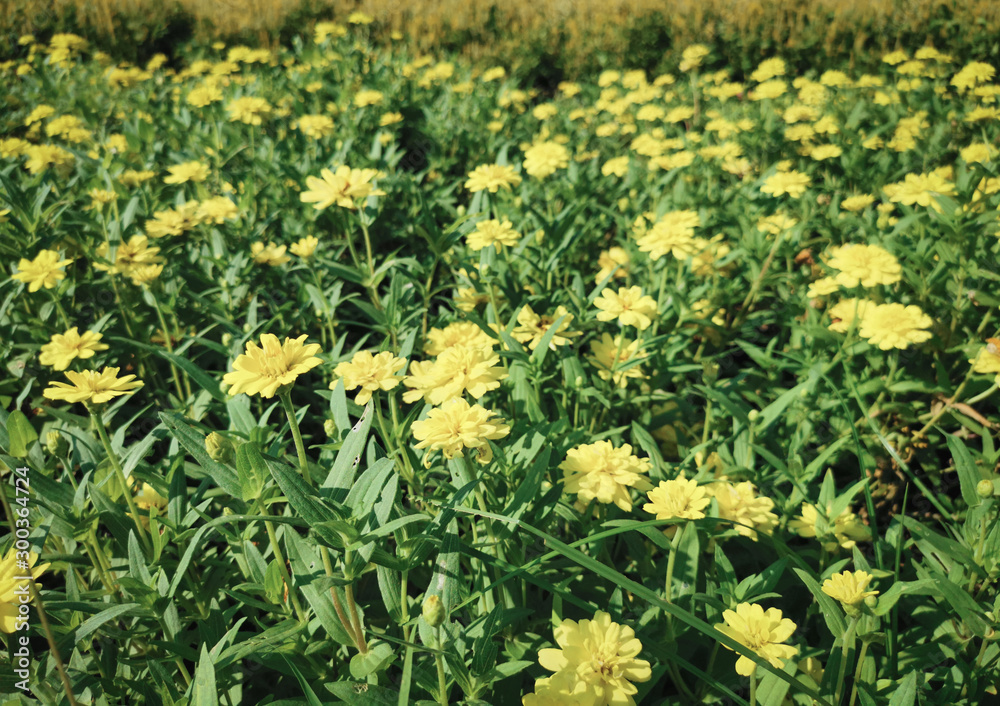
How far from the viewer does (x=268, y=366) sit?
1.05 metres

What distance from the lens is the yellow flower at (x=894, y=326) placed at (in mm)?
1616

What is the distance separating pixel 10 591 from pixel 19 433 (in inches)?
16.6

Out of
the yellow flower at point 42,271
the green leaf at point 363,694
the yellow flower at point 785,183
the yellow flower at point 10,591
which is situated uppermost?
the yellow flower at point 785,183

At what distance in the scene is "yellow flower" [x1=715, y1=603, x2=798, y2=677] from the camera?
1.02 meters

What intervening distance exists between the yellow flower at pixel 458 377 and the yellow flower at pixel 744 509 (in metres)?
0.58

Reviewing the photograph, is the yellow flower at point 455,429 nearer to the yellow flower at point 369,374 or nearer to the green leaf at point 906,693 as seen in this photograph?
the yellow flower at point 369,374

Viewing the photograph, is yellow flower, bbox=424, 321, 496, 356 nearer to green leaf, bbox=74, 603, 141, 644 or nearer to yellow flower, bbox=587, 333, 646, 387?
yellow flower, bbox=587, 333, 646, 387

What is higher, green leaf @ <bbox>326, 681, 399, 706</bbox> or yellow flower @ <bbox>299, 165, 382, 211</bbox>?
yellow flower @ <bbox>299, 165, 382, 211</bbox>

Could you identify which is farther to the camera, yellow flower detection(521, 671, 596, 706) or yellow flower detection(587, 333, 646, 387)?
yellow flower detection(587, 333, 646, 387)

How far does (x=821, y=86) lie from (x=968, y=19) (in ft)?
10.5

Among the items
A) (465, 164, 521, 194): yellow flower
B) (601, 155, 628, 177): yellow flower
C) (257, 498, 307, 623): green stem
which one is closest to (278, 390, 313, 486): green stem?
(257, 498, 307, 623): green stem

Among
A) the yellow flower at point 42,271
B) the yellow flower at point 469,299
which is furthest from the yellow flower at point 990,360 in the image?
the yellow flower at point 42,271

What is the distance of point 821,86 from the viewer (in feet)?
13.0

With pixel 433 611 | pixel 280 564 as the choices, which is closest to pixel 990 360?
pixel 433 611
